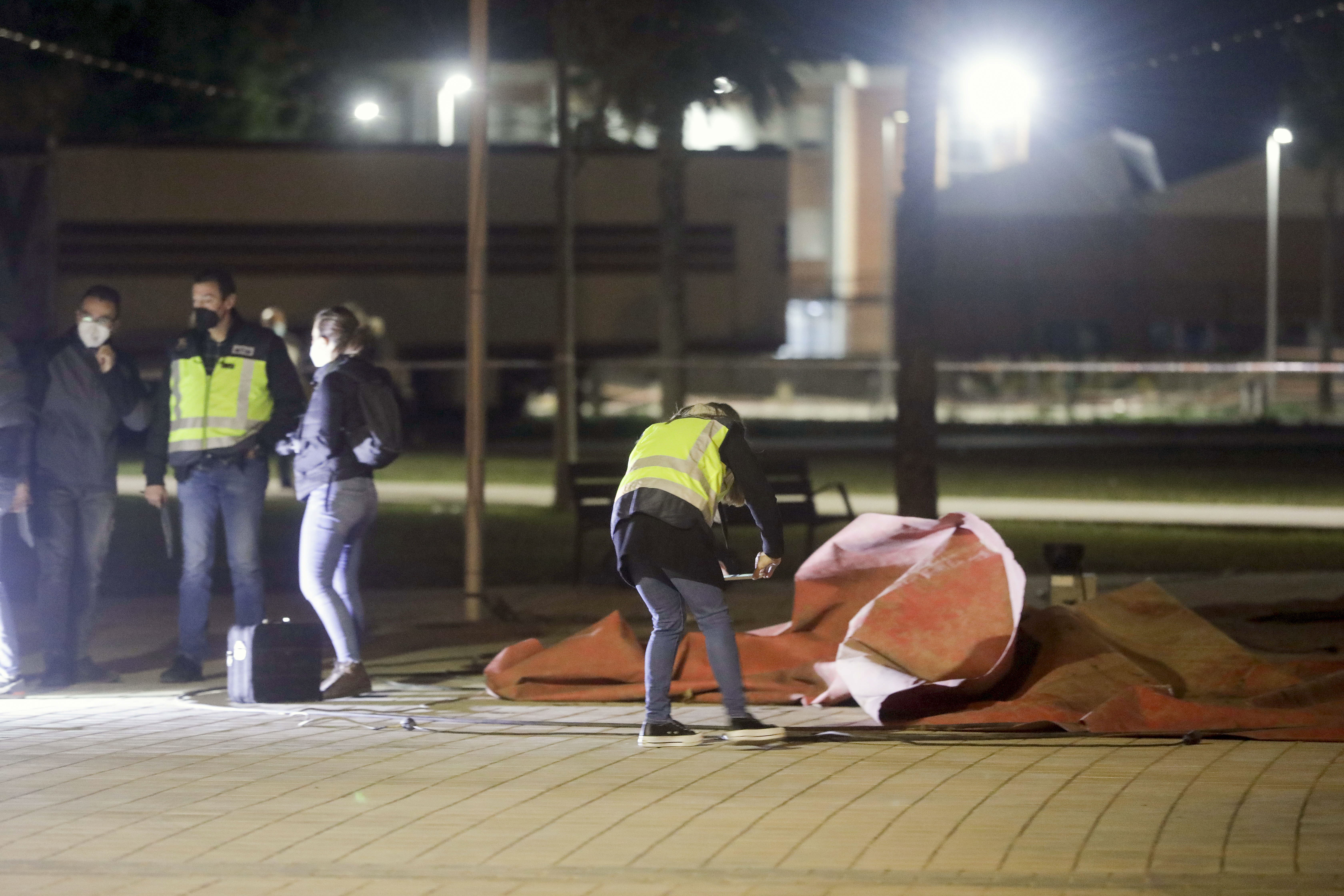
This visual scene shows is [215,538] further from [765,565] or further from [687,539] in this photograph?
[765,565]

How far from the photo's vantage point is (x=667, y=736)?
796cm

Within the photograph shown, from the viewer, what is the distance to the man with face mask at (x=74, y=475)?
9.66 metres

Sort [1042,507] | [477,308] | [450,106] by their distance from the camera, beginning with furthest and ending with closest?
[450,106] → [1042,507] → [477,308]

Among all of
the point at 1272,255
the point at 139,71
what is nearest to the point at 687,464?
the point at 1272,255

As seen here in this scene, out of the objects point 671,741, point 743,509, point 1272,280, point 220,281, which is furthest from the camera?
point 1272,280

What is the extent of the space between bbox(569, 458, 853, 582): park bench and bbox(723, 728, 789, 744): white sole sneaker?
5.75 meters

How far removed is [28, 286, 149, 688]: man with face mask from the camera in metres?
9.66

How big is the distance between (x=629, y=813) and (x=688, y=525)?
1.60m

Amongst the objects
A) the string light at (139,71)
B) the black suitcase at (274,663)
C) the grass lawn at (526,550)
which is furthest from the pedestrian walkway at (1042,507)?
the string light at (139,71)

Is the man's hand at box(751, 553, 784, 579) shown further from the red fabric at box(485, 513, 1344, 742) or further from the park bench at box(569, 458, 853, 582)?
the park bench at box(569, 458, 853, 582)

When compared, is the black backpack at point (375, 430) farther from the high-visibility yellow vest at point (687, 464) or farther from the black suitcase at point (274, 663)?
the high-visibility yellow vest at point (687, 464)

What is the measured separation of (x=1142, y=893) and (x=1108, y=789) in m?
1.44

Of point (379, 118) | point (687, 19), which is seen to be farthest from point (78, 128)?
point (687, 19)

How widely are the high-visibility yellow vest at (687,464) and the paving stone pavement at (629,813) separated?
3.56 feet
